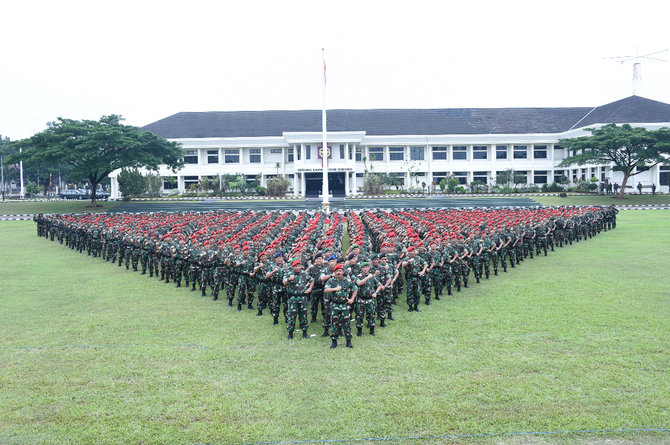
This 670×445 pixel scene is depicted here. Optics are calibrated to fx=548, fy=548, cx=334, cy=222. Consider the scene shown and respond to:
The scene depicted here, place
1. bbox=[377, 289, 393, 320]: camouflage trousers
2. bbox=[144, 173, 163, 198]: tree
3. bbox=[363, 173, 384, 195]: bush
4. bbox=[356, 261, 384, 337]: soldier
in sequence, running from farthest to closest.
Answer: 1. bbox=[144, 173, 163, 198]: tree
2. bbox=[363, 173, 384, 195]: bush
3. bbox=[377, 289, 393, 320]: camouflage trousers
4. bbox=[356, 261, 384, 337]: soldier

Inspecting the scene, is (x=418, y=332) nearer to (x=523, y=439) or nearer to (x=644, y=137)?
(x=523, y=439)

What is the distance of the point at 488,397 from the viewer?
6.71 metres

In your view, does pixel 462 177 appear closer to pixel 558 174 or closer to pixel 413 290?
pixel 558 174

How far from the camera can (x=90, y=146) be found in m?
36.6

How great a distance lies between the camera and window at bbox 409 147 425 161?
184ft

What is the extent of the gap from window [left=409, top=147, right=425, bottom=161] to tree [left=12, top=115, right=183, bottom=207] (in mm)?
26017

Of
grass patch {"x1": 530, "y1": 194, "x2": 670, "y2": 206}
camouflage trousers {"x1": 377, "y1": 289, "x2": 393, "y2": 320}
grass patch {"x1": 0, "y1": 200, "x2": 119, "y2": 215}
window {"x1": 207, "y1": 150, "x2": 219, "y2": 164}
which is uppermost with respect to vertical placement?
window {"x1": 207, "y1": 150, "x2": 219, "y2": 164}

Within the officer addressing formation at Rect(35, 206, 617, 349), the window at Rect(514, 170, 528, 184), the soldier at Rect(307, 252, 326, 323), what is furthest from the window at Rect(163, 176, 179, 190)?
the soldier at Rect(307, 252, 326, 323)

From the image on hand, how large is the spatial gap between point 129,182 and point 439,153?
30117 mm

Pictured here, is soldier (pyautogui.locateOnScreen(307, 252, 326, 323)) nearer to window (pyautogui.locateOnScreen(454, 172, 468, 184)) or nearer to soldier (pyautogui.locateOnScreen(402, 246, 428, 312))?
soldier (pyautogui.locateOnScreen(402, 246, 428, 312))

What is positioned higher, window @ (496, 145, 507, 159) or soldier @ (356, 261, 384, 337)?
window @ (496, 145, 507, 159)

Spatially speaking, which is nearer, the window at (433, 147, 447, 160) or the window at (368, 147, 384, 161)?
the window at (368, 147, 384, 161)

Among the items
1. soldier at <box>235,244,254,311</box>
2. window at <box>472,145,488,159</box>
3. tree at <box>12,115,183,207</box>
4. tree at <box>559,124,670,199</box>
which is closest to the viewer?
soldier at <box>235,244,254,311</box>

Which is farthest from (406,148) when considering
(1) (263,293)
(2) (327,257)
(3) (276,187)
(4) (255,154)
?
(1) (263,293)
